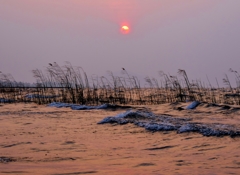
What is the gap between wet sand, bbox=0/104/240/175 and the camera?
236 centimetres

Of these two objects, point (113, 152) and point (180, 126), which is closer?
point (113, 152)

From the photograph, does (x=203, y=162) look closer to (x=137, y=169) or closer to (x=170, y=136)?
(x=137, y=169)

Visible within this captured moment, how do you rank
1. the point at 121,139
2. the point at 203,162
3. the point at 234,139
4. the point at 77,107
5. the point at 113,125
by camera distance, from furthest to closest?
the point at 77,107 → the point at 113,125 → the point at 121,139 → the point at 234,139 → the point at 203,162

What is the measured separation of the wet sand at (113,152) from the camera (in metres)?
2.36

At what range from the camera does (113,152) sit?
9.88 ft

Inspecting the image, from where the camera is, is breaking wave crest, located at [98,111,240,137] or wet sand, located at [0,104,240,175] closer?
wet sand, located at [0,104,240,175]

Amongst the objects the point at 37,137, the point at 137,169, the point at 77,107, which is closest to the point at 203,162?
the point at 137,169

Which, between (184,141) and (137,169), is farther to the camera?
(184,141)

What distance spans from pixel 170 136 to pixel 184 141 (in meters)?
0.39

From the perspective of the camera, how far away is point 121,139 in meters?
3.77

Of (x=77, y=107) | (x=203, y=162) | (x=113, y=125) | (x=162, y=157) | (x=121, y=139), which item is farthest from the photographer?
(x=77, y=107)

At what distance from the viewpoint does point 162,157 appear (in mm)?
2766

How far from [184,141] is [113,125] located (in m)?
1.68

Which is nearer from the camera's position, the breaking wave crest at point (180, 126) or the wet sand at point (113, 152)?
Result: the wet sand at point (113, 152)
